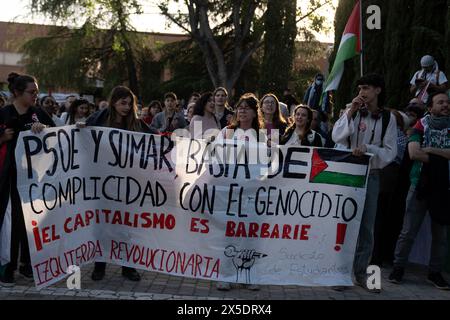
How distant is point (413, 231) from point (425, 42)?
5.84m

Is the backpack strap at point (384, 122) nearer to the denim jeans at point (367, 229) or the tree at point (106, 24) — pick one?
the denim jeans at point (367, 229)

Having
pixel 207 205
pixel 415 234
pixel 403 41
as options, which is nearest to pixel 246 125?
pixel 207 205

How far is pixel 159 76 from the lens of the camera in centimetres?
3641

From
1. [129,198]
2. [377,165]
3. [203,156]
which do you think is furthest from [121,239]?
[377,165]

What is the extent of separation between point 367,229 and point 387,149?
0.78m

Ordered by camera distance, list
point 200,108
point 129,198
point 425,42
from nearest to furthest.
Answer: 1. point 129,198
2. point 200,108
3. point 425,42

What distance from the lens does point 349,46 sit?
902cm

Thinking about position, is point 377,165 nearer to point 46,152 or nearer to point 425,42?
point 46,152

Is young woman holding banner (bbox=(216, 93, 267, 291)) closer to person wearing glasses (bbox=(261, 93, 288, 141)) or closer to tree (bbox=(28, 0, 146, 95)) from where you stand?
person wearing glasses (bbox=(261, 93, 288, 141))

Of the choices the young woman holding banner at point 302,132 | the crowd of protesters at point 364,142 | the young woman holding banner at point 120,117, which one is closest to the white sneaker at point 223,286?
the crowd of protesters at point 364,142

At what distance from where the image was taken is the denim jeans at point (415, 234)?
5621 mm

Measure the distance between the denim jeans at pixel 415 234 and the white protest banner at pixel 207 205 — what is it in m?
0.63

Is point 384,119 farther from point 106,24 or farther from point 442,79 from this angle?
point 106,24
